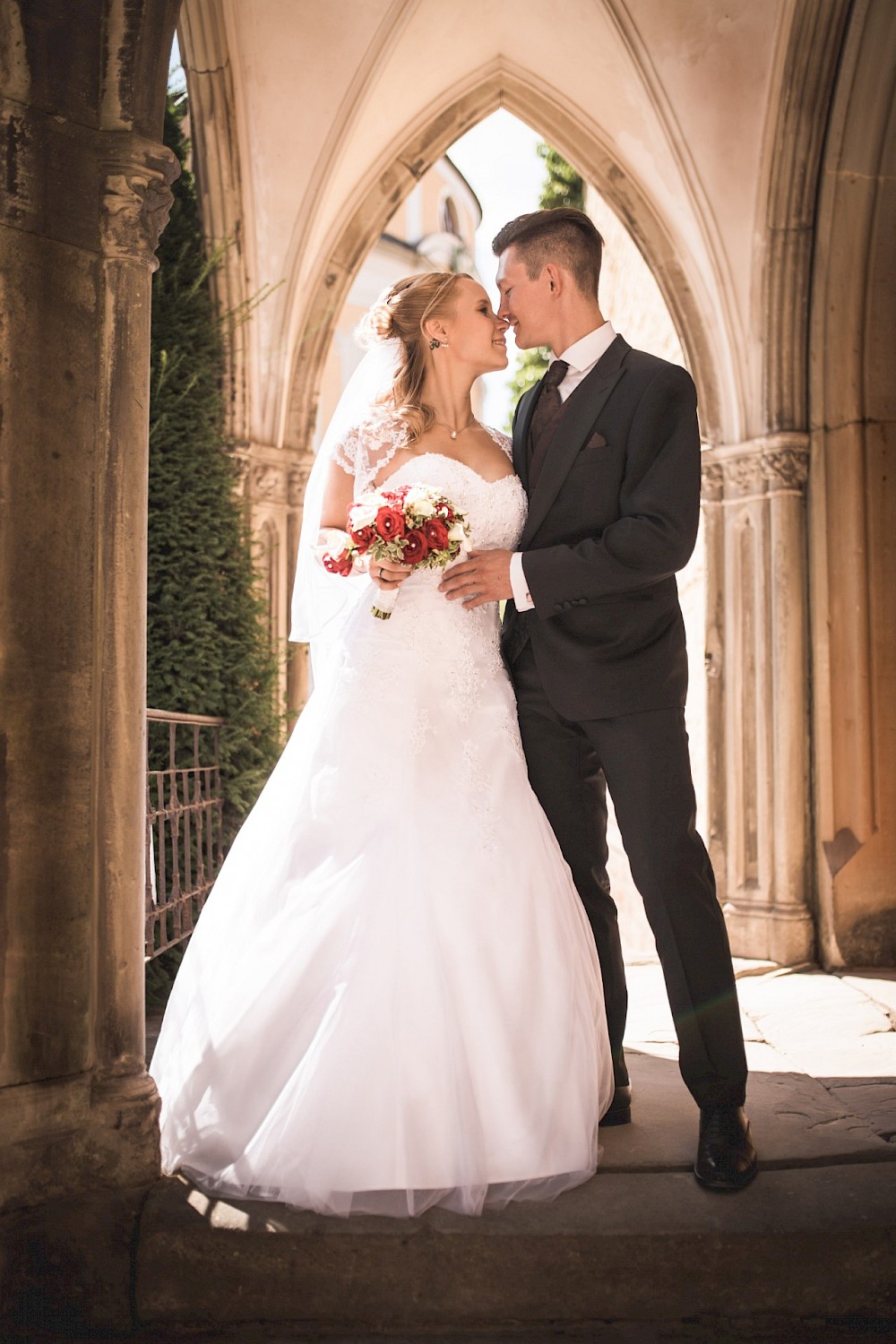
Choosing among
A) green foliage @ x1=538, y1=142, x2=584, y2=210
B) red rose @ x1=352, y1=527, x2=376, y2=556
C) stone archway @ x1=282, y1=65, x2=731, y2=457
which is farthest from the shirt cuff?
green foliage @ x1=538, y1=142, x2=584, y2=210

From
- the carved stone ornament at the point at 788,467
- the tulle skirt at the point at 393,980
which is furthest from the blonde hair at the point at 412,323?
the carved stone ornament at the point at 788,467

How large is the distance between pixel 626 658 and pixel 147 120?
5.60ft

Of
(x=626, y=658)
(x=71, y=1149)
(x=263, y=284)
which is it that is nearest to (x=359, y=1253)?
(x=71, y=1149)

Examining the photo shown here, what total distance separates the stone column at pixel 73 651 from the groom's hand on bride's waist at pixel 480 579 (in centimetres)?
81

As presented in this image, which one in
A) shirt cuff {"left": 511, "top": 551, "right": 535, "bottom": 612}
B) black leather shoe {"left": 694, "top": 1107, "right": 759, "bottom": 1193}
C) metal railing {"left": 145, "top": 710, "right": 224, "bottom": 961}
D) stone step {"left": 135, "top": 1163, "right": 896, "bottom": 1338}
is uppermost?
shirt cuff {"left": 511, "top": 551, "right": 535, "bottom": 612}

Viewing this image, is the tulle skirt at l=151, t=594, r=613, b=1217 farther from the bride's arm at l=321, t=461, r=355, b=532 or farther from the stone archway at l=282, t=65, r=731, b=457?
the stone archway at l=282, t=65, r=731, b=457

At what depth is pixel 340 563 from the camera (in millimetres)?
2992

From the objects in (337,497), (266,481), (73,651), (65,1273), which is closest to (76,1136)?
(65,1273)

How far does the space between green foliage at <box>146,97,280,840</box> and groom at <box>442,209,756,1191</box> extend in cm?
276

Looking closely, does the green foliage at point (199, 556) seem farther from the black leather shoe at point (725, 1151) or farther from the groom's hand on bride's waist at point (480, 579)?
the black leather shoe at point (725, 1151)

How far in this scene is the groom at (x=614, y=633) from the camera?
280 centimetres

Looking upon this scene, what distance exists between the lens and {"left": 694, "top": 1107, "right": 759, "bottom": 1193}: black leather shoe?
8.68ft

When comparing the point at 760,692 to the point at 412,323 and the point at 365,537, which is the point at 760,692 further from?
the point at 365,537

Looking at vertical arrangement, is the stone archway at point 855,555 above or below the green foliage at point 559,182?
below
